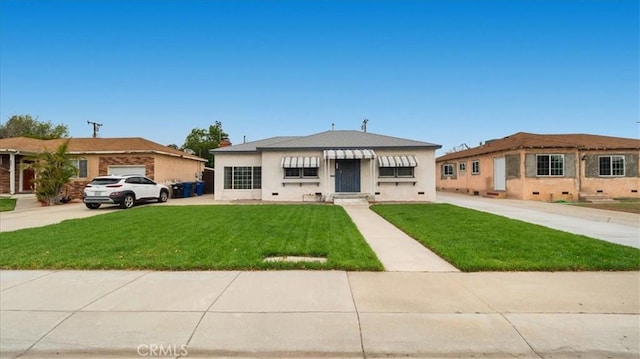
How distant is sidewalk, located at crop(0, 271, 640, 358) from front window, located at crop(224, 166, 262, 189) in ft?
50.9

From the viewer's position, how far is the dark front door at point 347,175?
19.4 meters

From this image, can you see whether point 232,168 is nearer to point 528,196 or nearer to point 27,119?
point 528,196

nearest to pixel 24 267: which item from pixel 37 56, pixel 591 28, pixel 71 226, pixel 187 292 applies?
pixel 187 292

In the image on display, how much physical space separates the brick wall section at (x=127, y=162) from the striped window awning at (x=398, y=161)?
15254mm

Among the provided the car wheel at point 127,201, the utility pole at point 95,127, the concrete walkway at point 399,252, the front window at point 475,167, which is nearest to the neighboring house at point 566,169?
the front window at point 475,167

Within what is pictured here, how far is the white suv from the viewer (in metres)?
15.6

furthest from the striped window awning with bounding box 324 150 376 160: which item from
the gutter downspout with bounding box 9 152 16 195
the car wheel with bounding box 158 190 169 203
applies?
the gutter downspout with bounding box 9 152 16 195

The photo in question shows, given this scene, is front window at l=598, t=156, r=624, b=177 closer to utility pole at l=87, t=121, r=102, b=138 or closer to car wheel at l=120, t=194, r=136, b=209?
car wheel at l=120, t=194, r=136, b=209

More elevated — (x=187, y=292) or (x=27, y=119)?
(x=27, y=119)

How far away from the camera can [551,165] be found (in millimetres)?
20328

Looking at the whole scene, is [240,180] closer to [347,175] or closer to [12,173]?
[347,175]

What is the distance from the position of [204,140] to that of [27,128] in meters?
24.6

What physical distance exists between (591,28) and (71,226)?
23681 millimetres

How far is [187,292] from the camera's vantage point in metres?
4.42
